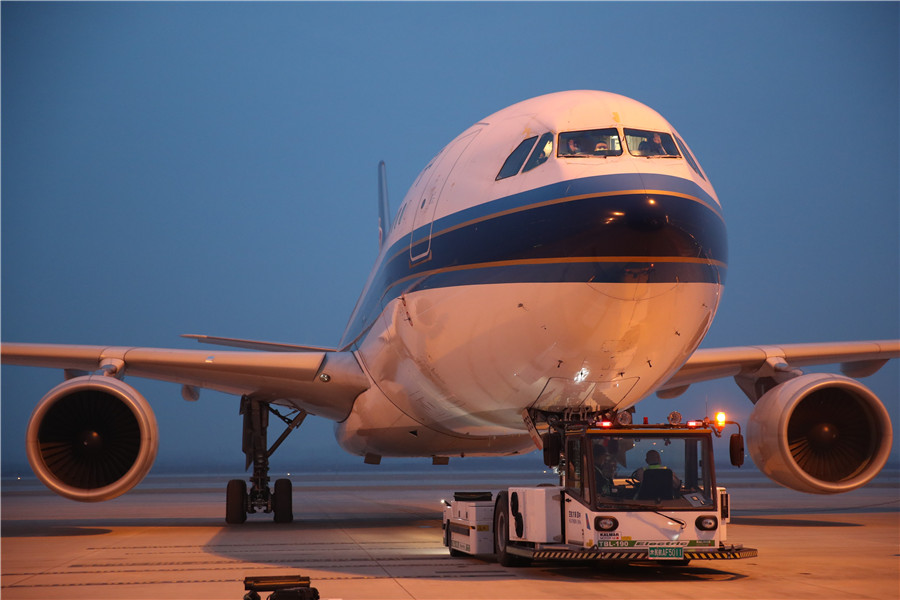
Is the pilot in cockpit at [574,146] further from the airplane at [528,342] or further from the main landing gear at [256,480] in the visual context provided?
the main landing gear at [256,480]

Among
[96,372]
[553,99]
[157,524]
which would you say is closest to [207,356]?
[96,372]

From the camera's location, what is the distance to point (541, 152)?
30.7ft

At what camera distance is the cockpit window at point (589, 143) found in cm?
923

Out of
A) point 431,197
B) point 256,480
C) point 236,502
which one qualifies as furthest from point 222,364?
point 431,197

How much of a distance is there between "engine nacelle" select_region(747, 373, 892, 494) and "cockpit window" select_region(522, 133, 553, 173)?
18.2 ft

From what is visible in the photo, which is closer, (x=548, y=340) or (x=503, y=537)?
(x=548, y=340)

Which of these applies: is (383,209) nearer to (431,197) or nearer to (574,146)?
(431,197)

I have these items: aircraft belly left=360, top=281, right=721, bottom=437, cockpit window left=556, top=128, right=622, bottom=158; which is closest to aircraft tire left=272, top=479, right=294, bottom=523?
aircraft belly left=360, top=281, right=721, bottom=437

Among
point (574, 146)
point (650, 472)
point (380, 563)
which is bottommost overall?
point (380, 563)

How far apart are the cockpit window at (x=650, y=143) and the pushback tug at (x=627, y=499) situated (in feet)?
8.58

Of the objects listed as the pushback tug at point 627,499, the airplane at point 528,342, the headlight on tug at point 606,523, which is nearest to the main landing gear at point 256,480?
the airplane at point 528,342

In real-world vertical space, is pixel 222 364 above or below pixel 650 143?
below

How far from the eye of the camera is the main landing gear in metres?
16.6

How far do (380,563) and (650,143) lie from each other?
202 inches
